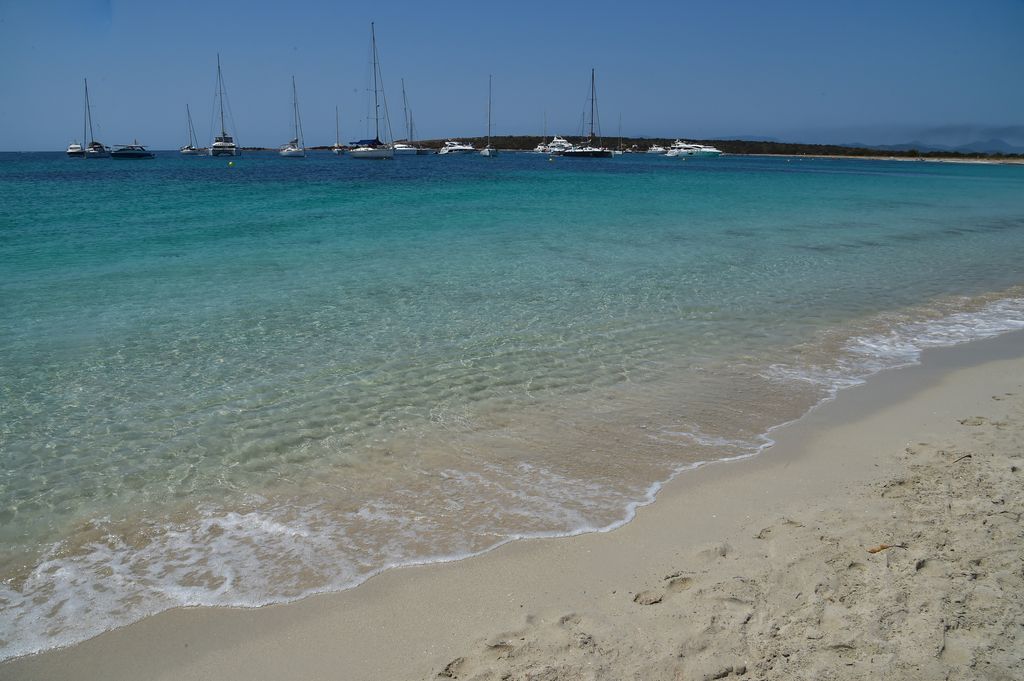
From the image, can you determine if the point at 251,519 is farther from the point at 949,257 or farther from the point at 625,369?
the point at 949,257

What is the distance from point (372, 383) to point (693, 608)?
444 cm

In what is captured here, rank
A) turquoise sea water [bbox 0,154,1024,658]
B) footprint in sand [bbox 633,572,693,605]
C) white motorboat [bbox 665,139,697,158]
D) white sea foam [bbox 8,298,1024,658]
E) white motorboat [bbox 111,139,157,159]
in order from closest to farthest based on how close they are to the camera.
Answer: footprint in sand [bbox 633,572,693,605] → white sea foam [bbox 8,298,1024,658] → turquoise sea water [bbox 0,154,1024,658] → white motorboat [bbox 111,139,157,159] → white motorboat [bbox 665,139,697,158]

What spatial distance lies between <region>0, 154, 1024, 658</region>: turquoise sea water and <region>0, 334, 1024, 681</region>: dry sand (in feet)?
0.96

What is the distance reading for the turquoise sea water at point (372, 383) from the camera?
4246mm

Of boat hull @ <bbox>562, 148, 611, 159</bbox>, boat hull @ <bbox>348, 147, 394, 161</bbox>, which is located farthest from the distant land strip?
boat hull @ <bbox>348, 147, 394, 161</bbox>

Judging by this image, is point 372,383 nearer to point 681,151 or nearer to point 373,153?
point 373,153

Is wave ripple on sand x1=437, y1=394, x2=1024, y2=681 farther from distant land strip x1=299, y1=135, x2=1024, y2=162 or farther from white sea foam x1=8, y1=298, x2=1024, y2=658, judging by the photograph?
distant land strip x1=299, y1=135, x2=1024, y2=162

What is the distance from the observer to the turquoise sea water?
4.25m

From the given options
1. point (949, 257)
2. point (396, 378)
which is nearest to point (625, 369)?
point (396, 378)

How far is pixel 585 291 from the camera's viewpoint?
11523 millimetres

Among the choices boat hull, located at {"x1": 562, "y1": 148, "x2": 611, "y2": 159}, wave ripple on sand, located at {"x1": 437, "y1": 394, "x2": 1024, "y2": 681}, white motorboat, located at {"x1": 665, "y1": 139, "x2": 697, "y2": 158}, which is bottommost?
wave ripple on sand, located at {"x1": 437, "y1": 394, "x2": 1024, "y2": 681}

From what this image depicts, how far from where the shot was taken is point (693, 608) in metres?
3.40

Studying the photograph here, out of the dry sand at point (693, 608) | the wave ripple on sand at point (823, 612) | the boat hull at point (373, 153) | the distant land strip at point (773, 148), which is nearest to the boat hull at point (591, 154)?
the boat hull at point (373, 153)

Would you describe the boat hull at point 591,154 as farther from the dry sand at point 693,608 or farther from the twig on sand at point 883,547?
the twig on sand at point 883,547
